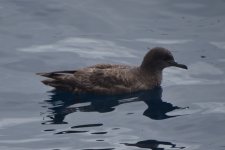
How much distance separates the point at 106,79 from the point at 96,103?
1.88ft

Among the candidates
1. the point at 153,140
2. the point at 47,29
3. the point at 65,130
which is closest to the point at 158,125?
the point at 153,140

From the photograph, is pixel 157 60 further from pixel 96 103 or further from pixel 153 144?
pixel 153 144

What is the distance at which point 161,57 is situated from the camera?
43.5 ft

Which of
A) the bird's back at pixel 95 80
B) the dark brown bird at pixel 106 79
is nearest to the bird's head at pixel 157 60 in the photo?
the dark brown bird at pixel 106 79

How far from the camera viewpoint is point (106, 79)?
1273cm

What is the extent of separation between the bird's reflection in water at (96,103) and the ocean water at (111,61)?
16 millimetres

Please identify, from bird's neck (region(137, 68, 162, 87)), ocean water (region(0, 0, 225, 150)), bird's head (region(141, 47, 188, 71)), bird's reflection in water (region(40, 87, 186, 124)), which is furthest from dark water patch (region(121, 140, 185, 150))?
bird's head (region(141, 47, 188, 71))

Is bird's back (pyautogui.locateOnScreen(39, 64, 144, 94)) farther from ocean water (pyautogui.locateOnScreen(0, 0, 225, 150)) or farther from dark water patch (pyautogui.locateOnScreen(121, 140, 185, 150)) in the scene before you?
dark water patch (pyautogui.locateOnScreen(121, 140, 185, 150))

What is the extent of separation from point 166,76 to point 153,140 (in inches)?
133

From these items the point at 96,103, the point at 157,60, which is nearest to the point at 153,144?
the point at 96,103

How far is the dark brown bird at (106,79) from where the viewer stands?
1259 centimetres

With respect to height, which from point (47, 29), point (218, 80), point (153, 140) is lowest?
point (153, 140)

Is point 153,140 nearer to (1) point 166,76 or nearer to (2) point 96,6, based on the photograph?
(1) point 166,76

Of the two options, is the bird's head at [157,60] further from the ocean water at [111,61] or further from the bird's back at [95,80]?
the bird's back at [95,80]
